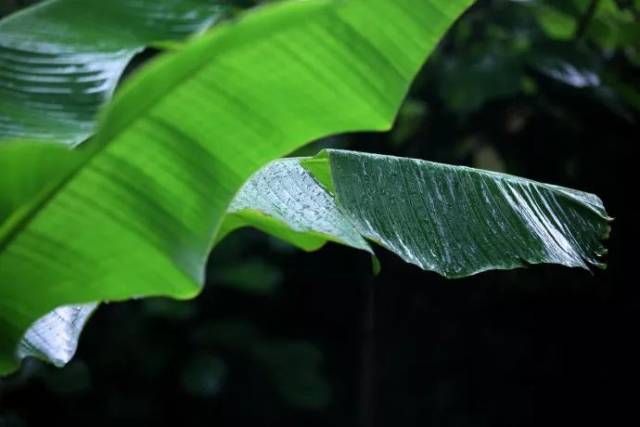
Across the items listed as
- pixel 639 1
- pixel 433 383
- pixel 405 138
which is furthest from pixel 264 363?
pixel 639 1

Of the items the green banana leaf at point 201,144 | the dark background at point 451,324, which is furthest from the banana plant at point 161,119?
the dark background at point 451,324

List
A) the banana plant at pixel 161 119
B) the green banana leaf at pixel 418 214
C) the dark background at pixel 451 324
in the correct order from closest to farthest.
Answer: the banana plant at pixel 161 119 < the green banana leaf at pixel 418 214 < the dark background at pixel 451 324

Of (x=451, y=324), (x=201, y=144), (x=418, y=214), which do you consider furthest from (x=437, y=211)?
(x=451, y=324)

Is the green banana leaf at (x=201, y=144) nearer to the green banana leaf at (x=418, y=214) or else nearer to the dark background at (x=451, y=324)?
the green banana leaf at (x=418, y=214)

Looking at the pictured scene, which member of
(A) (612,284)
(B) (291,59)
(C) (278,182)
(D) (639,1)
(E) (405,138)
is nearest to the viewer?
(B) (291,59)

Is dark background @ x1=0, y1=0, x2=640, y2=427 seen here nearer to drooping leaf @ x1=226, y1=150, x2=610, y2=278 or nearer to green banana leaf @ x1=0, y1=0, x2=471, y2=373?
drooping leaf @ x1=226, y1=150, x2=610, y2=278

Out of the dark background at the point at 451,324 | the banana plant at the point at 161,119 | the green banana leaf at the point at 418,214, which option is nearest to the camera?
the banana plant at the point at 161,119

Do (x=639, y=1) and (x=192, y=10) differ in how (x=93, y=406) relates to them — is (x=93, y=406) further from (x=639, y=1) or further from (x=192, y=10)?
(x=192, y=10)
